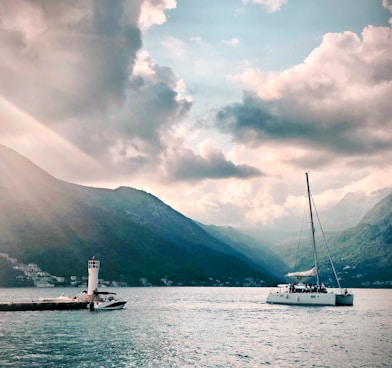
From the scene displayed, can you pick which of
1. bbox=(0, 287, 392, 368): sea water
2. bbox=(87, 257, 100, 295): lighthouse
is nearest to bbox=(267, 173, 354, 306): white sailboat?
bbox=(0, 287, 392, 368): sea water

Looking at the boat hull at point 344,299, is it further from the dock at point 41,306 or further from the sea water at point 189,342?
the dock at point 41,306

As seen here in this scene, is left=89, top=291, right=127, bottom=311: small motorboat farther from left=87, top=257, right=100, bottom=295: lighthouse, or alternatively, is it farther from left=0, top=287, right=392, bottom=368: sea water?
left=0, top=287, right=392, bottom=368: sea water

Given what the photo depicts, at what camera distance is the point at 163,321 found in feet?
433

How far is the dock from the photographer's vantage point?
15125 centimetres

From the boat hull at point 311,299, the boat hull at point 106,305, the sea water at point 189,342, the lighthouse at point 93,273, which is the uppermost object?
the lighthouse at point 93,273

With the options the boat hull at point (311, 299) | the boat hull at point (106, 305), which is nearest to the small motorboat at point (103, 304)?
the boat hull at point (106, 305)

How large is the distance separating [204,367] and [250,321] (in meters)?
68.5

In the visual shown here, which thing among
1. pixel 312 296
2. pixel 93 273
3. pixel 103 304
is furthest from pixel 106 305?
pixel 312 296

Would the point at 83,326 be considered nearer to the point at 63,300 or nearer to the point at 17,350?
the point at 17,350

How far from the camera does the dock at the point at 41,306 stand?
15125cm

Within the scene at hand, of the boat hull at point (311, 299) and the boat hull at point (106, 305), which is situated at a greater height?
the boat hull at point (311, 299)

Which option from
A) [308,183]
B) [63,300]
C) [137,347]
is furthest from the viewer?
[308,183]

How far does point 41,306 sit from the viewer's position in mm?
154125

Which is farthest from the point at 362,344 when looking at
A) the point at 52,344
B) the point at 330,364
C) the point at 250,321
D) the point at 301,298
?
the point at 301,298
